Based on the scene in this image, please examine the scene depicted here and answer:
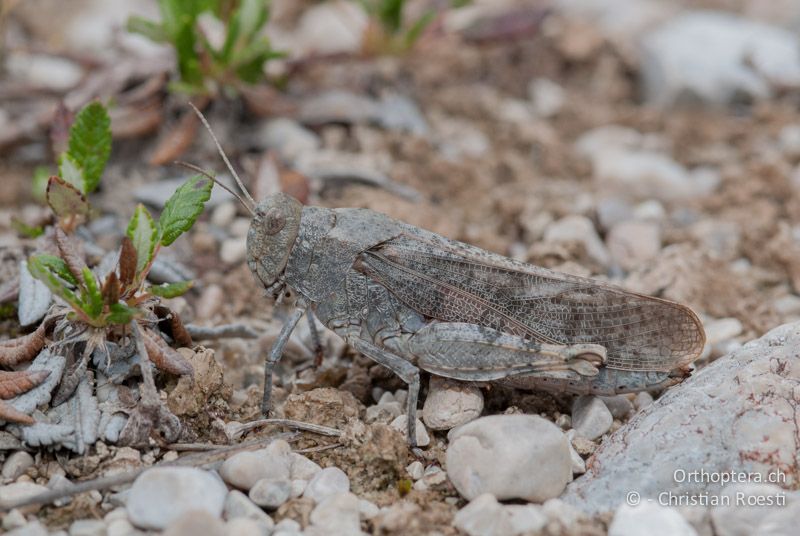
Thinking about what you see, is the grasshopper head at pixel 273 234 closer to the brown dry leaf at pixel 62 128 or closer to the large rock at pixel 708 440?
the large rock at pixel 708 440

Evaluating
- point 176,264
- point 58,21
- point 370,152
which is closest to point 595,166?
point 370,152

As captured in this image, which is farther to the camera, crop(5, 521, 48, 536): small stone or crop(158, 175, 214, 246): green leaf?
crop(158, 175, 214, 246): green leaf

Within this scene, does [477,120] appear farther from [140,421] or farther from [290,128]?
[140,421]

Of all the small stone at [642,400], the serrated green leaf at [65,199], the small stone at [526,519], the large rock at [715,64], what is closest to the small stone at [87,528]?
the small stone at [526,519]

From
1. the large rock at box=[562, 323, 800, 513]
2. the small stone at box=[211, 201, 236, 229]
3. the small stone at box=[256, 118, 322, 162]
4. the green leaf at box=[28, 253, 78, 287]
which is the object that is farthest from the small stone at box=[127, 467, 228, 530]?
the small stone at box=[256, 118, 322, 162]

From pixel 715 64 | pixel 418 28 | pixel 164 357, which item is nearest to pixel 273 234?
pixel 164 357

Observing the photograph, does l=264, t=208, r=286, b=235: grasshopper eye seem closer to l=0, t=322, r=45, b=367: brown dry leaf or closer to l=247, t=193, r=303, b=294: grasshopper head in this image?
l=247, t=193, r=303, b=294: grasshopper head

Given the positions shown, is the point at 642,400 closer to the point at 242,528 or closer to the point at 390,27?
the point at 242,528

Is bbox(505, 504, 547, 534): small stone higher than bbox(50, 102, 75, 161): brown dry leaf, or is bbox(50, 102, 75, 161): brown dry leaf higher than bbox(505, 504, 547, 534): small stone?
bbox(50, 102, 75, 161): brown dry leaf
